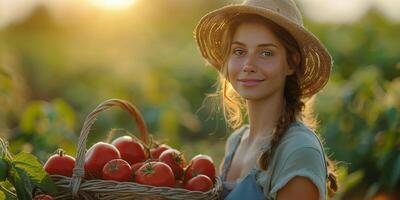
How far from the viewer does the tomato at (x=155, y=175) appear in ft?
8.93

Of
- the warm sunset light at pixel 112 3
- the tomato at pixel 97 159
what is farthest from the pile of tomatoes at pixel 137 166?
the warm sunset light at pixel 112 3

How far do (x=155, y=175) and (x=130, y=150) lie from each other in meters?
0.26

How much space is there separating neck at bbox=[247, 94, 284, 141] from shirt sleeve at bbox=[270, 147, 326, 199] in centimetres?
35

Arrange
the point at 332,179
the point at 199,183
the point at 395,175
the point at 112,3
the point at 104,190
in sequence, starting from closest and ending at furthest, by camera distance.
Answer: the point at 104,190
the point at 199,183
the point at 332,179
the point at 395,175
the point at 112,3

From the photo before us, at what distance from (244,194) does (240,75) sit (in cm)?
44

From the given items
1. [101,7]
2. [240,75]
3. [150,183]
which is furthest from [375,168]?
[101,7]

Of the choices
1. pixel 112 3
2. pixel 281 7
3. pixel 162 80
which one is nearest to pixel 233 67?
pixel 281 7

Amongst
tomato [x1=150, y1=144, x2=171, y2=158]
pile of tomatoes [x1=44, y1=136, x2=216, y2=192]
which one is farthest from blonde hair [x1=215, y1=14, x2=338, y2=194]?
tomato [x1=150, y1=144, x2=171, y2=158]

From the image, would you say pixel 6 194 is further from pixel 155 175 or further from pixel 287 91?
pixel 287 91

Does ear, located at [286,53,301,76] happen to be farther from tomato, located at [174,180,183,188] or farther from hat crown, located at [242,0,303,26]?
tomato, located at [174,180,183,188]

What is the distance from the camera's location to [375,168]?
5.32 metres

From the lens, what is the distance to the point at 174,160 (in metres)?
2.92

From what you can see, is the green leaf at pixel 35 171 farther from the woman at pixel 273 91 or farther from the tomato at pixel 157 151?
the woman at pixel 273 91

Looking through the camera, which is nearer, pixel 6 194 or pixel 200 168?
pixel 6 194
